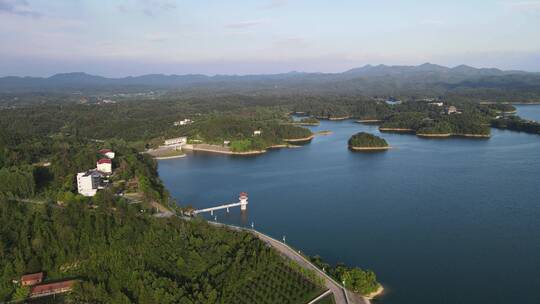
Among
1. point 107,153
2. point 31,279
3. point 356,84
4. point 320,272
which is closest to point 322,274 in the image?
point 320,272

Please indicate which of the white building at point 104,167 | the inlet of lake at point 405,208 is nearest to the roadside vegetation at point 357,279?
the inlet of lake at point 405,208

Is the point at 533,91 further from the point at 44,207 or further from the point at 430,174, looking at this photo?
the point at 44,207

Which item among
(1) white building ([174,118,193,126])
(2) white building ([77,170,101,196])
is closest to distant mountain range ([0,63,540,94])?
(1) white building ([174,118,193,126])

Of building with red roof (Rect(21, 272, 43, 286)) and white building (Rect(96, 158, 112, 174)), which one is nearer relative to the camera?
building with red roof (Rect(21, 272, 43, 286))

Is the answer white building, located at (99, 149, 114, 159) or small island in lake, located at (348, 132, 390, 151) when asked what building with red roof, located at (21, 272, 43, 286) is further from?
small island in lake, located at (348, 132, 390, 151)

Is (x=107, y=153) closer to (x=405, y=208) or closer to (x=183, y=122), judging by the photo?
(x=405, y=208)

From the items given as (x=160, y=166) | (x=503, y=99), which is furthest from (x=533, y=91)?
(x=160, y=166)
